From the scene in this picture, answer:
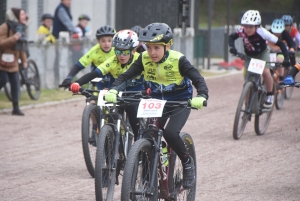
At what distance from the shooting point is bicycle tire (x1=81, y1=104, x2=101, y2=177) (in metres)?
8.16

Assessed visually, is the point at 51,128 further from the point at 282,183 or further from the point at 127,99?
the point at 127,99

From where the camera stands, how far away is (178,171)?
21.8ft

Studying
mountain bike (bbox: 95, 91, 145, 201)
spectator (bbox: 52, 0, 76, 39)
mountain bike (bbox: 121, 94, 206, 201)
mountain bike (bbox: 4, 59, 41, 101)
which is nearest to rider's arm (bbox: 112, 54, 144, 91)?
mountain bike (bbox: 95, 91, 145, 201)

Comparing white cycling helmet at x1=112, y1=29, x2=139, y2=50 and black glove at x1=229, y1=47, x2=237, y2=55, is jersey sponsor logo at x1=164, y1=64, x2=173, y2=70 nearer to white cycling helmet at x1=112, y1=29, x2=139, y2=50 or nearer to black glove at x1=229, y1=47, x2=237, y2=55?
white cycling helmet at x1=112, y1=29, x2=139, y2=50

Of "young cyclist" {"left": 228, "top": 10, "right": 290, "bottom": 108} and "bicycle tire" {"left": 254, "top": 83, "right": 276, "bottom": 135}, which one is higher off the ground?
"young cyclist" {"left": 228, "top": 10, "right": 290, "bottom": 108}

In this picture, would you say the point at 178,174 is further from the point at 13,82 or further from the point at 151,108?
the point at 13,82

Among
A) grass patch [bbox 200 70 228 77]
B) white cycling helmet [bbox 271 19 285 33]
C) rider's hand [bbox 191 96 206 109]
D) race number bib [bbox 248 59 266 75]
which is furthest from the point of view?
grass patch [bbox 200 70 228 77]

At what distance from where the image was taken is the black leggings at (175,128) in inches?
247

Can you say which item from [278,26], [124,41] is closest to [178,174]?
[124,41]

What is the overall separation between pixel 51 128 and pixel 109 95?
5910 mm

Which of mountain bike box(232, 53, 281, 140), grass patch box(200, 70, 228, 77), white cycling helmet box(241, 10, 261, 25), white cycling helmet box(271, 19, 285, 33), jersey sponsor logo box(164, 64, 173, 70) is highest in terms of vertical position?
white cycling helmet box(241, 10, 261, 25)

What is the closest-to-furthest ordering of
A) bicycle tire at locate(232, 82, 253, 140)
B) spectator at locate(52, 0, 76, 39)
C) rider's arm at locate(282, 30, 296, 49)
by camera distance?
bicycle tire at locate(232, 82, 253, 140), rider's arm at locate(282, 30, 296, 49), spectator at locate(52, 0, 76, 39)

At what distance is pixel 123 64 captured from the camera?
804cm

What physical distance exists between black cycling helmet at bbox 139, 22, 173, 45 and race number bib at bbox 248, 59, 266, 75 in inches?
195
